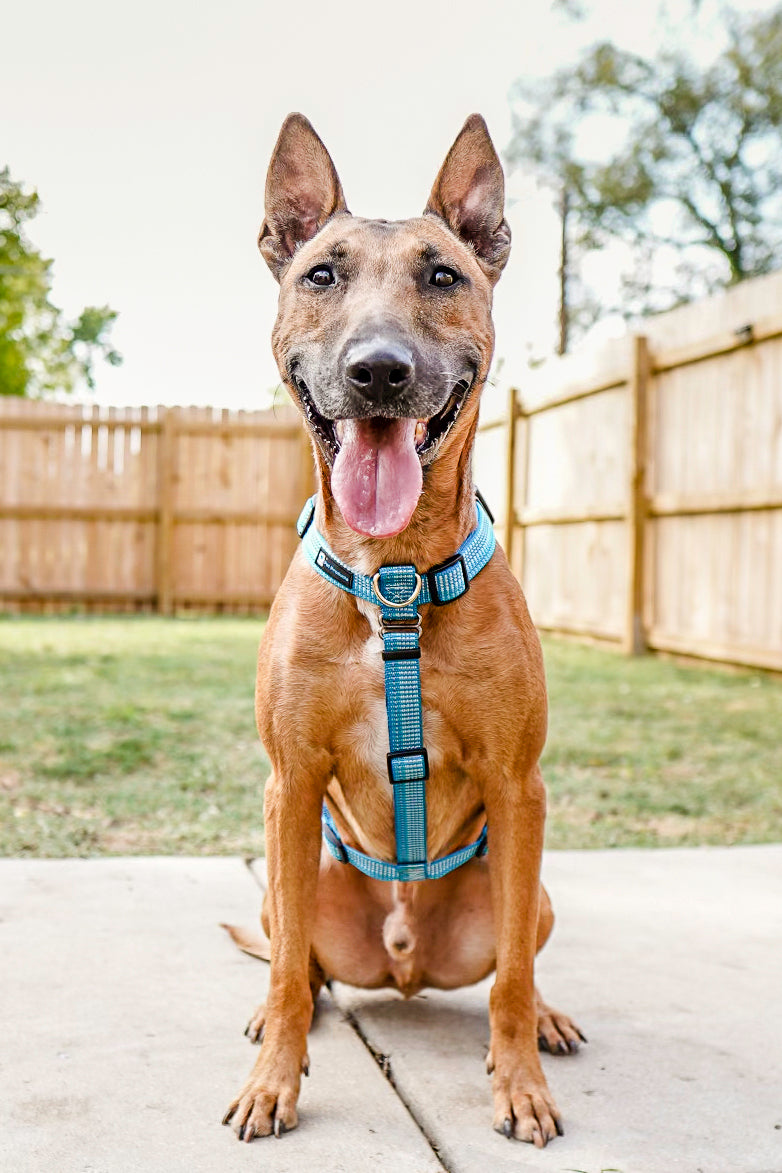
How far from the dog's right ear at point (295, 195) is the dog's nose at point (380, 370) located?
0.55 m

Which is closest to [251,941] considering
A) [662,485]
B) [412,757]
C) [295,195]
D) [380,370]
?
[412,757]

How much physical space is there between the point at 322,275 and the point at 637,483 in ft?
24.9

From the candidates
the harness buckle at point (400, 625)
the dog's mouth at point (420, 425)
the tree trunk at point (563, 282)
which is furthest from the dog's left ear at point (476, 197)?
the tree trunk at point (563, 282)

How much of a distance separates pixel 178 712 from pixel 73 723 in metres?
0.60

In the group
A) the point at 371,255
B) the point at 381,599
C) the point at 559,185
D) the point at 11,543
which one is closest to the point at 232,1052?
the point at 381,599

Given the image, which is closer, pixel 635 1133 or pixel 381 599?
pixel 635 1133

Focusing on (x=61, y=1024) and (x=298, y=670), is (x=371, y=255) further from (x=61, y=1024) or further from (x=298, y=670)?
(x=61, y=1024)

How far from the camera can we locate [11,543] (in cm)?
1373

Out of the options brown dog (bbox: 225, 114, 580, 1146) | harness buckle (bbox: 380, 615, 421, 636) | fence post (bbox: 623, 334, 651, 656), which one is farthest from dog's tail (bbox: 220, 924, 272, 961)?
fence post (bbox: 623, 334, 651, 656)

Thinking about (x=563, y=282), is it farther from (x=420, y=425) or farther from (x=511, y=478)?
(x=420, y=425)

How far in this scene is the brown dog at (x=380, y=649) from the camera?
209 cm

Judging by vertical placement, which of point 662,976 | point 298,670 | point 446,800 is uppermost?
point 298,670

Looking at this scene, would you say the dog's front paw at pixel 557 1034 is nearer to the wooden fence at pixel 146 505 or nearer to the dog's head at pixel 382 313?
the dog's head at pixel 382 313

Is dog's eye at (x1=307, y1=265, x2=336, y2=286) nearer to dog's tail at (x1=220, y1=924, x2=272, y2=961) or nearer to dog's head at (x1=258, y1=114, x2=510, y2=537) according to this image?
dog's head at (x1=258, y1=114, x2=510, y2=537)
